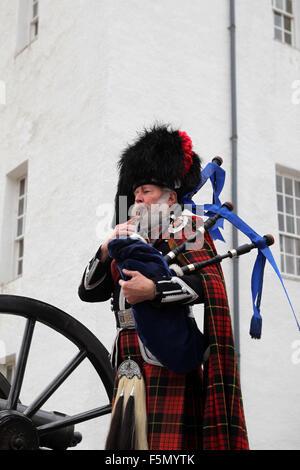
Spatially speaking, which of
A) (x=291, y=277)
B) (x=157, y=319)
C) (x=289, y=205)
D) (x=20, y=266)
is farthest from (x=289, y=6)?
(x=157, y=319)

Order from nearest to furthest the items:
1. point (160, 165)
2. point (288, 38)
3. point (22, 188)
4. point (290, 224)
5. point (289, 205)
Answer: point (160, 165) < point (290, 224) < point (289, 205) < point (22, 188) < point (288, 38)

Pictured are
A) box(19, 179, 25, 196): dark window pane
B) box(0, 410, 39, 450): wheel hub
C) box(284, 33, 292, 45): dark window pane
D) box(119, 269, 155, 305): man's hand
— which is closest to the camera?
box(119, 269, 155, 305): man's hand

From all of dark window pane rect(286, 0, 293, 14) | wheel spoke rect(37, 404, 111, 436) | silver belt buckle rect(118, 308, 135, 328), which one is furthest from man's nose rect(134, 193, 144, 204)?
dark window pane rect(286, 0, 293, 14)

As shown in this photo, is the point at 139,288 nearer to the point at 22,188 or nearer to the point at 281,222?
the point at 281,222

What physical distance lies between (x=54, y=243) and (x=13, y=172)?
5.64 ft

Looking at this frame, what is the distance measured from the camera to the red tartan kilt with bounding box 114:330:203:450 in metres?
2.83

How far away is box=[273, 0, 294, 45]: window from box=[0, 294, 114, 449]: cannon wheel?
299 inches

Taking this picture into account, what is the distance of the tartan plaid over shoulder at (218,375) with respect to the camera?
276 cm

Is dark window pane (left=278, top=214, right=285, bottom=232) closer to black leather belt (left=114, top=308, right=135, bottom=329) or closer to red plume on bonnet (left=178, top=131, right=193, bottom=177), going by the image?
red plume on bonnet (left=178, top=131, right=193, bottom=177)

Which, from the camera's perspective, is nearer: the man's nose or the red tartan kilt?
the red tartan kilt

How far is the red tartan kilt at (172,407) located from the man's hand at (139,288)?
1.28 feet

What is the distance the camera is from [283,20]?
9984 millimetres

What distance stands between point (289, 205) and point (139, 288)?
669cm

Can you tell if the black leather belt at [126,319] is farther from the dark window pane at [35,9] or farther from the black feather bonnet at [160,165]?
the dark window pane at [35,9]
